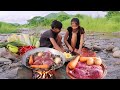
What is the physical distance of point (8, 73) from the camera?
8531mm

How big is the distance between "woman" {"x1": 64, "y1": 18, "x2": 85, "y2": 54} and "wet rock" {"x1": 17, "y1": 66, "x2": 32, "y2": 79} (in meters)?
0.65

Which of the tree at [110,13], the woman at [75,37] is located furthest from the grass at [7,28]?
the tree at [110,13]

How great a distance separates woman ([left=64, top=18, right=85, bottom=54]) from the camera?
8617 millimetres

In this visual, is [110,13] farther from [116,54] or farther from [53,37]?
[53,37]

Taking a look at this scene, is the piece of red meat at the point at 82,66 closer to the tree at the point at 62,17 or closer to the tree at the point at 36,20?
the tree at the point at 62,17

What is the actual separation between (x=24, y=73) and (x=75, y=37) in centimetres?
86

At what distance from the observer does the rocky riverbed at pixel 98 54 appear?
28.0 ft

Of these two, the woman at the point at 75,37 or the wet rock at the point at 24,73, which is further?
the woman at the point at 75,37

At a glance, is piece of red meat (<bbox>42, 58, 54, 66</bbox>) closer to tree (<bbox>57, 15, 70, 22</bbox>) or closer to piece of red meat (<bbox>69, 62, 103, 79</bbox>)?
piece of red meat (<bbox>69, 62, 103, 79</bbox>)
